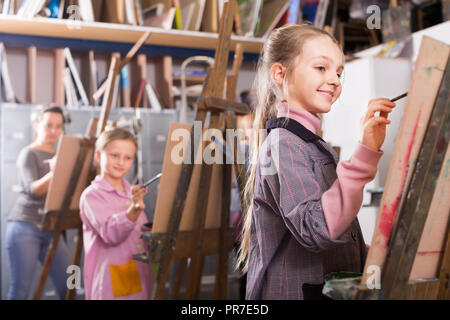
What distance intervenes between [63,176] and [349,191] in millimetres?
1093

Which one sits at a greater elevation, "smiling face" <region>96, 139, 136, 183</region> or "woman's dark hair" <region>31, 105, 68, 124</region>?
"woman's dark hair" <region>31, 105, 68, 124</region>

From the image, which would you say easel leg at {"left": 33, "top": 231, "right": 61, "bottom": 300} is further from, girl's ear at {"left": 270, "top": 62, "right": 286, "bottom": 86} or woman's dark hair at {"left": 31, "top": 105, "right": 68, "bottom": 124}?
girl's ear at {"left": 270, "top": 62, "right": 286, "bottom": 86}

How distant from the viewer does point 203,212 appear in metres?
1.63

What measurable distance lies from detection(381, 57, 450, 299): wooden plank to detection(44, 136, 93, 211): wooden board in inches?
42.5

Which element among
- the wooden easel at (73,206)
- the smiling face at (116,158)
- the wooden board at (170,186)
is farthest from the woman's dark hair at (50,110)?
the wooden board at (170,186)

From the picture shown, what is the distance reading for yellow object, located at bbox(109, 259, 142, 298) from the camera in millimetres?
1419

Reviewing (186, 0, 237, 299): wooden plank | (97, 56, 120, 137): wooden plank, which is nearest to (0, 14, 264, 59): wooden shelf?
(97, 56, 120, 137): wooden plank

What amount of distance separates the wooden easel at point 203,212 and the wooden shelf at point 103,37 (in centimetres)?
49

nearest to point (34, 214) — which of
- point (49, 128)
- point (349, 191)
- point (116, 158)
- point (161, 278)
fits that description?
point (49, 128)

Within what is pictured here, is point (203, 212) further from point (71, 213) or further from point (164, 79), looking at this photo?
point (164, 79)

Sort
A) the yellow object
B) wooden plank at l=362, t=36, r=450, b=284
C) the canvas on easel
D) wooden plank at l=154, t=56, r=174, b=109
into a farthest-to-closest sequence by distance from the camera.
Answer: wooden plank at l=154, t=56, r=174, b=109
the canvas on easel
the yellow object
wooden plank at l=362, t=36, r=450, b=284

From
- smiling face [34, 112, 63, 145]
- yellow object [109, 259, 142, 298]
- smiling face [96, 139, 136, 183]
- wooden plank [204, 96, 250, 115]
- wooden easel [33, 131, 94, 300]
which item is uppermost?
wooden plank [204, 96, 250, 115]
